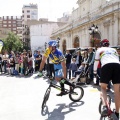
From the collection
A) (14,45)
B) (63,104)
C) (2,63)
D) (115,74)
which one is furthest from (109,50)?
(14,45)

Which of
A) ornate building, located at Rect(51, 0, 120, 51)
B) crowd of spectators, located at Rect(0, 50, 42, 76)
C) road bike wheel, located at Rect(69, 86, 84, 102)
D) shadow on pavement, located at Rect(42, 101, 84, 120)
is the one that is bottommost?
shadow on pavement, located at Rect(42, 101, 84, 120)

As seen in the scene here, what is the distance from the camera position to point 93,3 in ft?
115

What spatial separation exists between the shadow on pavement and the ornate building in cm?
1430

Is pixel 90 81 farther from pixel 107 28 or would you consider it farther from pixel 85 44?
pixel 85 44

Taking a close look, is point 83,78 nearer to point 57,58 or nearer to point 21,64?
point 57,58

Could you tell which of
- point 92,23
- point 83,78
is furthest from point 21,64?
point 92,23

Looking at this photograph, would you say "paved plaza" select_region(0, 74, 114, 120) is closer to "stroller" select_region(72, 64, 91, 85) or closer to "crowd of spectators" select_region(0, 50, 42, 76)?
"stroller" select_region(72, 64, 91, 85)

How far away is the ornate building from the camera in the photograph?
27217 millimetres

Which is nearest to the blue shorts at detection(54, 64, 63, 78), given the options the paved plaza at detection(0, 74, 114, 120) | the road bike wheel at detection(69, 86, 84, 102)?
the road bike wheel at detection(69, 86, 84, 102)

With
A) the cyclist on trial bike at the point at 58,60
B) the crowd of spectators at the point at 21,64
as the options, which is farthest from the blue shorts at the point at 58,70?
the crowd of spectators at the point at 21,64

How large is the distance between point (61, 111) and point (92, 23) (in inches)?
1116

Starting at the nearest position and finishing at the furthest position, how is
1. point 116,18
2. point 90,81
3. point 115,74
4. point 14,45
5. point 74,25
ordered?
point 115,74
point 90,81
point 116,18
point 74,25
point 14,45

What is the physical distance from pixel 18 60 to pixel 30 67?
982mm

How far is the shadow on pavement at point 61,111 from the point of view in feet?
17.5
